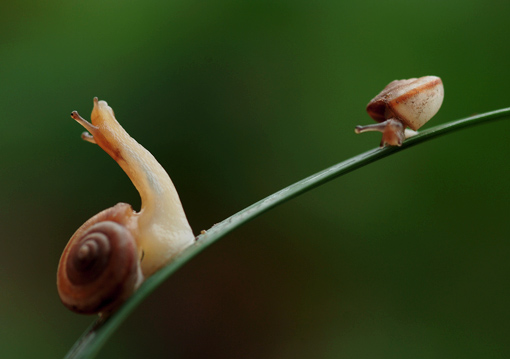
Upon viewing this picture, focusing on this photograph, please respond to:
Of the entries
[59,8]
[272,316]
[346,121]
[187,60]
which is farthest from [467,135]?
[59,8]

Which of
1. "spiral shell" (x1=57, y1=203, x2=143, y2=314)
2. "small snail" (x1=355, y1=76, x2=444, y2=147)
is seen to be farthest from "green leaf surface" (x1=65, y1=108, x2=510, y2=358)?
"small snail" (x1=355, y1=76, x2=444, y2=147)

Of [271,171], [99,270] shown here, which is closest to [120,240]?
[99,270]

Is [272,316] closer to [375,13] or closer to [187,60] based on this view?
[187,60]

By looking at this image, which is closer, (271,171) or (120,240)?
(120,240)

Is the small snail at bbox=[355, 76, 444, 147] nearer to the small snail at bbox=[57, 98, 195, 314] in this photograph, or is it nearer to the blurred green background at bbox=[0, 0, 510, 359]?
the small snail at bbox=[57, 98, 195, 314]

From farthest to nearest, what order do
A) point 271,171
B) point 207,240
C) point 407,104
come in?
point 271,171, point 407,104, point 207,240

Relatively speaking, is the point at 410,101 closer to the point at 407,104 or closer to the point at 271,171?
the point at 407,104
